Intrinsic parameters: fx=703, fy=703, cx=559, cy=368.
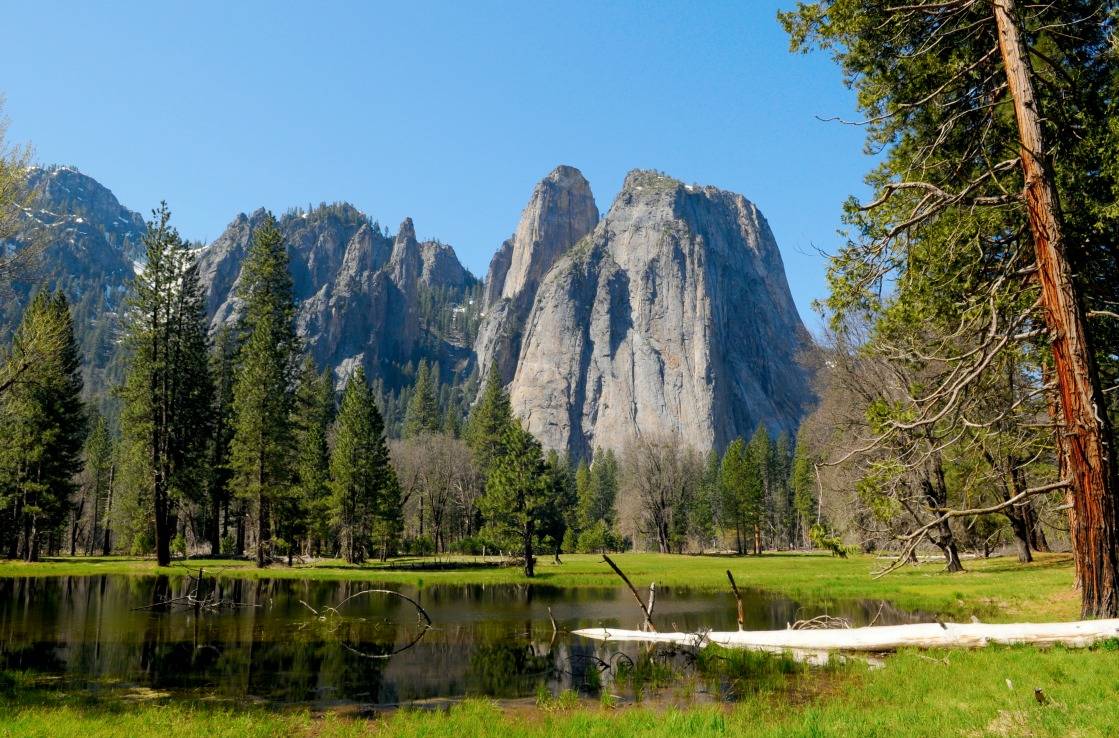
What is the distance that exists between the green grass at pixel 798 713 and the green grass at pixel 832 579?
259 inches

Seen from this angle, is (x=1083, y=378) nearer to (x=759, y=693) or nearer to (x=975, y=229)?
(x=975, y=229)

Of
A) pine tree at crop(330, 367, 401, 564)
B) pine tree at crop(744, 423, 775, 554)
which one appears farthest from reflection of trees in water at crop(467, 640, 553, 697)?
pine tree at crop(744, 423, 775, 554)

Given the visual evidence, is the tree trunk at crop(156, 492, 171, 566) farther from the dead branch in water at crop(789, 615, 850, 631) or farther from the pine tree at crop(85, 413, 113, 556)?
the pine tree at crop(85, 413, 113, 556)

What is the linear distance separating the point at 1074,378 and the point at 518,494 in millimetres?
35227

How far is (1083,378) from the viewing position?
35.3 feet

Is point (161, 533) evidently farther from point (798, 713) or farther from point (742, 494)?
point (742, 494)

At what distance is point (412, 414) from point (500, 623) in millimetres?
88246

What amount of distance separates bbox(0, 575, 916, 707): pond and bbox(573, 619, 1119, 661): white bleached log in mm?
689

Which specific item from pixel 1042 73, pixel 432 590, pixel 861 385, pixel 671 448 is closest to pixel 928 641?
pixel 1042 73

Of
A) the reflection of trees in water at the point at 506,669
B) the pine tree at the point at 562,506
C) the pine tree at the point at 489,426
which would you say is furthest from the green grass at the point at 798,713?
the pine tree at the point at 489,426

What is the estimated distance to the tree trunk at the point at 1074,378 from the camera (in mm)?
10539

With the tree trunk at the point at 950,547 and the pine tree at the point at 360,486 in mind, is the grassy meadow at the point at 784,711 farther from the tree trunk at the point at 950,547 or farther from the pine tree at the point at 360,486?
the pine tree at the point at 360,486

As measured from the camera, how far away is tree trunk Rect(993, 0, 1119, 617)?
10.5m

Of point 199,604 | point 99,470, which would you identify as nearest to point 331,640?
point 199,604
